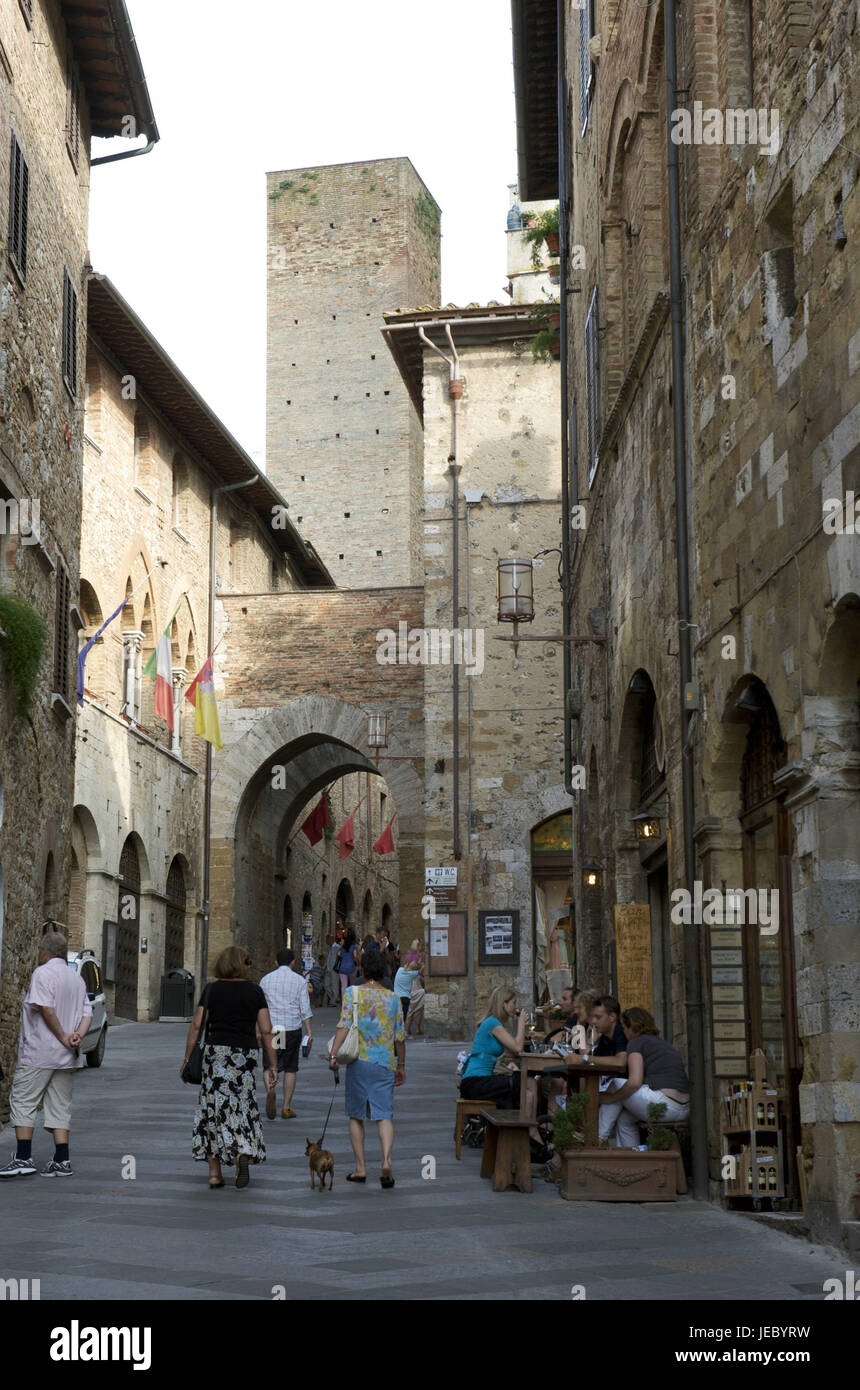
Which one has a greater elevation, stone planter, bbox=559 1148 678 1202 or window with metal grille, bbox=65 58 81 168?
window with metal grille, bbox=65 58 81 168

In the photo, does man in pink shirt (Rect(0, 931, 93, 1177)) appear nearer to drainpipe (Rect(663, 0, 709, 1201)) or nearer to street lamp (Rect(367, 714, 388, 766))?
drainpipe (Rect(663, 0, 709, 1201))

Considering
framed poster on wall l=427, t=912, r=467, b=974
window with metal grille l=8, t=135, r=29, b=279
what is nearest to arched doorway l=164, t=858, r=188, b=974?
framed poster on wall l=427, t=912, r=467, b=974

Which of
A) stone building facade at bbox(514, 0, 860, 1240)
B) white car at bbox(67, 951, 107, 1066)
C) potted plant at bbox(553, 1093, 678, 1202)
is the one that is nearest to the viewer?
stone building facade at bbox(514, 0, 860, 1240)

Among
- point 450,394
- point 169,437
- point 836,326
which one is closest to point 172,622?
point 169,437

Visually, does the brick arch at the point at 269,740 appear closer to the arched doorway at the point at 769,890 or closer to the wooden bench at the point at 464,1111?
the wooden bench at the point at 464,1111

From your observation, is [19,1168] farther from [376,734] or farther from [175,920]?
[376,734]

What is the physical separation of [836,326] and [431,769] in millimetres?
17867

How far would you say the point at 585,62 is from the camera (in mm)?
16219

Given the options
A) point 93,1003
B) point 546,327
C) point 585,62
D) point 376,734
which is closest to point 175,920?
point 376,734

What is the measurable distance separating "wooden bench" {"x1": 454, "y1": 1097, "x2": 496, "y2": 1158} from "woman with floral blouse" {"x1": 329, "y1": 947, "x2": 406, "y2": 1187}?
1.54m

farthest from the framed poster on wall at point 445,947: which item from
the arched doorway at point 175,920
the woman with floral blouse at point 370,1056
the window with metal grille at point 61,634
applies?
the woman with floral blouse at point 370,1056

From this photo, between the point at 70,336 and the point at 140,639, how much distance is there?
970 cm

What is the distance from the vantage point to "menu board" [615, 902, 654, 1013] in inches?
496

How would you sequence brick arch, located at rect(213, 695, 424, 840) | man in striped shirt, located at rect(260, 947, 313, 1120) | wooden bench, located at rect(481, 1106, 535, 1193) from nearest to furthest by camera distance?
wooden bench, located at rect(481, 1106, 535, 1193) → man in striped shirt, located at rect(260, 947, 313, 1120) → brick arch, located at rect(213, 695, 424, 840)
